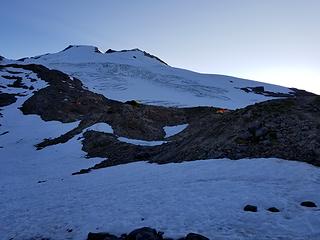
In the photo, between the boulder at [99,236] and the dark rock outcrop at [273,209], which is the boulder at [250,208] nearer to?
the dark rock outcrop at [273,209]

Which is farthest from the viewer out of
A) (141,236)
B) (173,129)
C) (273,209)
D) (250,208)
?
(173,129)

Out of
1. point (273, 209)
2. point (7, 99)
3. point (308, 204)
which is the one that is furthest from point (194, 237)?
point (7, 99)

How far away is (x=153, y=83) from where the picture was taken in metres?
136

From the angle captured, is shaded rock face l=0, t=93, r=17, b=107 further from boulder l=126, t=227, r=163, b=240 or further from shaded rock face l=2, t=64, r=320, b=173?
boulder l=126, t=227, r=163, b=240

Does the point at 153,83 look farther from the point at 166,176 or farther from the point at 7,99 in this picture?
the point at 166,176

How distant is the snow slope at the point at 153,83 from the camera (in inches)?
4338

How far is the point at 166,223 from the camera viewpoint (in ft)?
48.0

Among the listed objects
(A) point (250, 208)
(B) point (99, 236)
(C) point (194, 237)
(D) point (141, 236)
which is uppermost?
(A) point (250, 208)

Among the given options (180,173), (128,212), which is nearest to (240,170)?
(180,173)

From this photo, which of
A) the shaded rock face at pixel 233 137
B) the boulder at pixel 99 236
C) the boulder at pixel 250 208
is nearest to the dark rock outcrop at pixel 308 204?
the boulder at pixel 250 208

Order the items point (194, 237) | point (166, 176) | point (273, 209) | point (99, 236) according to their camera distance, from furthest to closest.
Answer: point (166, 176) < point (273, 209) < point (99, 236) < point (194, 237)

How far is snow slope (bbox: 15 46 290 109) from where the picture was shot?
362 feet

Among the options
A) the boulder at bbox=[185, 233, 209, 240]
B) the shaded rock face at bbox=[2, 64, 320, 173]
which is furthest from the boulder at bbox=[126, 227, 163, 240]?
the shaded rock face at bbox=[2, 64, 320, 173]

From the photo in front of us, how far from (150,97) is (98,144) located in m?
68.0
